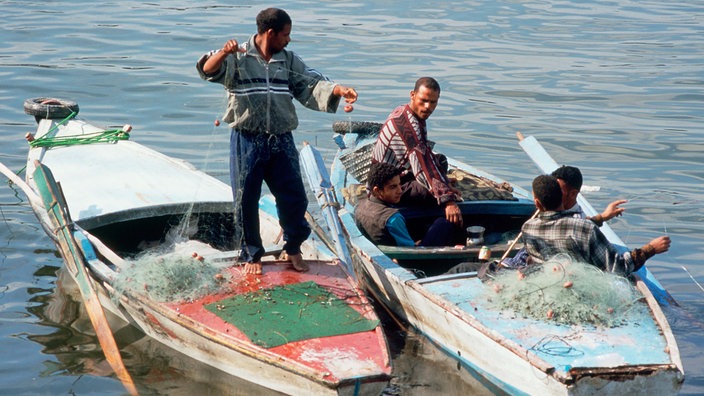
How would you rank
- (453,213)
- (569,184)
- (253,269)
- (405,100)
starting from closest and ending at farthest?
(569,184) → (253,269) → (453,213) → (405,100)

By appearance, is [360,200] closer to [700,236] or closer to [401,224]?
[401,224]

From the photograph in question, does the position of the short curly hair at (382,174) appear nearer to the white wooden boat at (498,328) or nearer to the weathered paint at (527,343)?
the white wooden boat at (498,328)

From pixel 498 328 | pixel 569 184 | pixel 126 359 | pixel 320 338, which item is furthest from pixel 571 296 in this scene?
pixel 126 359

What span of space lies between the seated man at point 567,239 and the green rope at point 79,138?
4780mm

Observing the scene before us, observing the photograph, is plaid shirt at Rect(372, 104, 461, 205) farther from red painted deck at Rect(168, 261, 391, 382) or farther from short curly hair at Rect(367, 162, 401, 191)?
red painted deck at Rect(168, 261, 391, 382)

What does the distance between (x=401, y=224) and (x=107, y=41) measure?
37.8 ft

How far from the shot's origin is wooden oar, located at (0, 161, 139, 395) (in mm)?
6797

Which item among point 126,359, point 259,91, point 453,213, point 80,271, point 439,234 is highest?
point 259,91

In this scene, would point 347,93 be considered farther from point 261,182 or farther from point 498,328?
point 498,328

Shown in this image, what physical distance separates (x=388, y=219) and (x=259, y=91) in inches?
64.9

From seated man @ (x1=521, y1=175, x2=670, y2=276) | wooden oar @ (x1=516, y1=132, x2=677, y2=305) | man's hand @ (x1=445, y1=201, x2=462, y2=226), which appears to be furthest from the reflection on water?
wooden oar @ (x1=516, y1=132, x2=677, y2=305)

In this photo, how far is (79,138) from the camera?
9625mm

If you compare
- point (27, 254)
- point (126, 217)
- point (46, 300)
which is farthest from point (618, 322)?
point (27, 254)

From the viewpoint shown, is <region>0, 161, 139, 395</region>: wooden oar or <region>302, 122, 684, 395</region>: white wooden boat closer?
<region>302, 122, 684, 395</region>: white wooden boat
